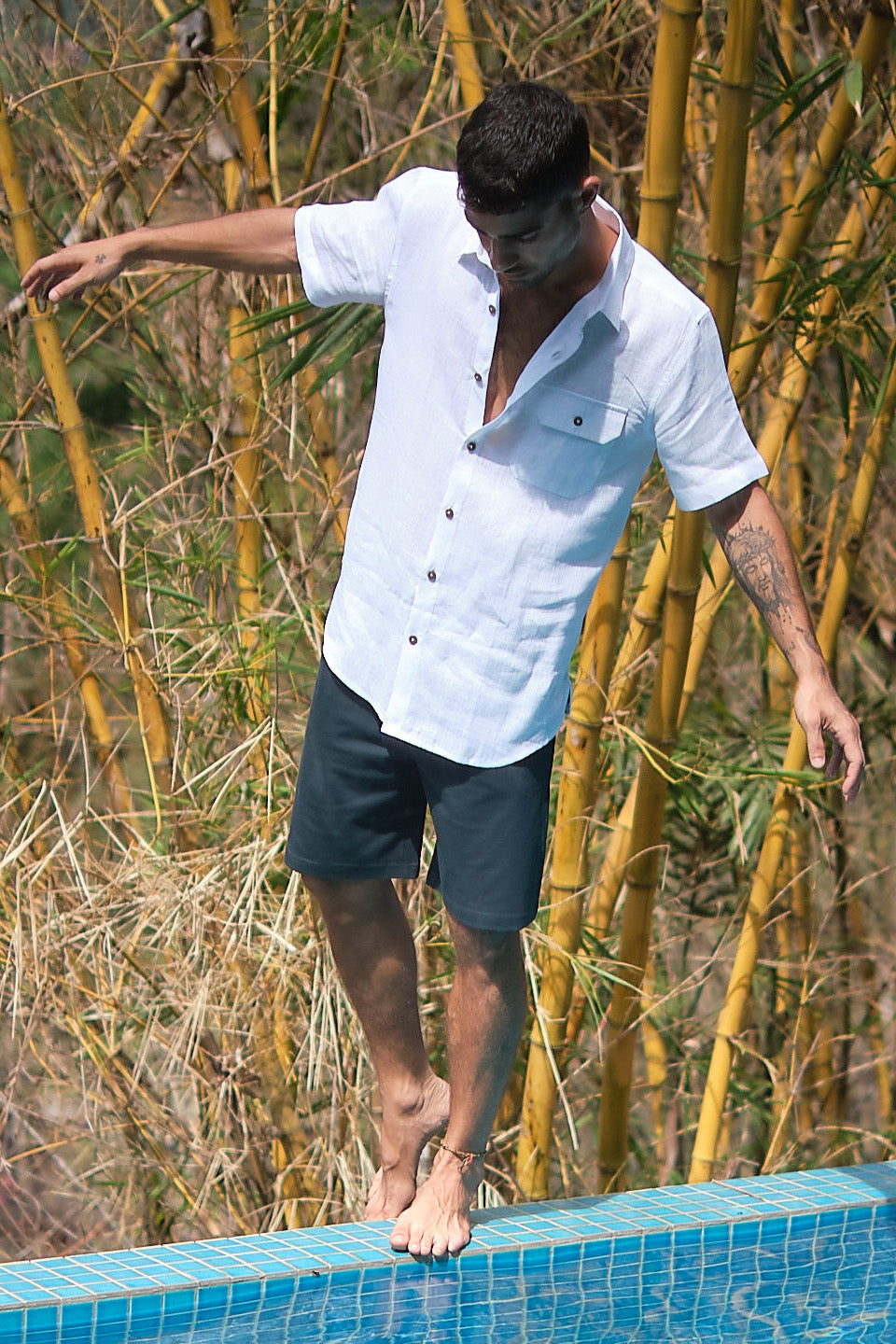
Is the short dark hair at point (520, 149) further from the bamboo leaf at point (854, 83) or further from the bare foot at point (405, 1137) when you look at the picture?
the bare foot at point (405, 1137)

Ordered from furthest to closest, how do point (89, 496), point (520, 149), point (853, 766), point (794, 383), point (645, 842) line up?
1. point (794, 383)
2. point (89, 496)
3. point (645, 842)
4. point (853, 766)
5. point (520, 149)

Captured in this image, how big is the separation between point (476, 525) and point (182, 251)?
559 millimetres

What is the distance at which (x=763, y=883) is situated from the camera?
10.4 feet

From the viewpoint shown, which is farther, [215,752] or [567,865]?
[215,752]

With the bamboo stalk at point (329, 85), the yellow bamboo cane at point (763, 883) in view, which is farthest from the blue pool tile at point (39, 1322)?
the bamboo stalk at point (329, 85)

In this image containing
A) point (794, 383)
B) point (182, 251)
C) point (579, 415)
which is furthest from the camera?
point (794, 383)

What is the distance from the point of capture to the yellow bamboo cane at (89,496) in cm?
269

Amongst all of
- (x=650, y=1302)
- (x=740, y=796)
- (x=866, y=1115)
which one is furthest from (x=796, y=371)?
(x=866, y=1115)

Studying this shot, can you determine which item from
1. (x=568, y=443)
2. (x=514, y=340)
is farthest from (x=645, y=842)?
(x=514, y=340)

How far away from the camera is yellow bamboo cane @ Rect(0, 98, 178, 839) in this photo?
8.84 feet

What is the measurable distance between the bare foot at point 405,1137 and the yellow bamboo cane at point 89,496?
78cm

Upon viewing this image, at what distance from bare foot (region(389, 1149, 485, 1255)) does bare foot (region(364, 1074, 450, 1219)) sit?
79mm

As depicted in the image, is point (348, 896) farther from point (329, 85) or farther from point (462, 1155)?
point (329, 85)

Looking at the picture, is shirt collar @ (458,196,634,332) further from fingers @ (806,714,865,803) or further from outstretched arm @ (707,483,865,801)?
fingers @ (806,714,865,803)
